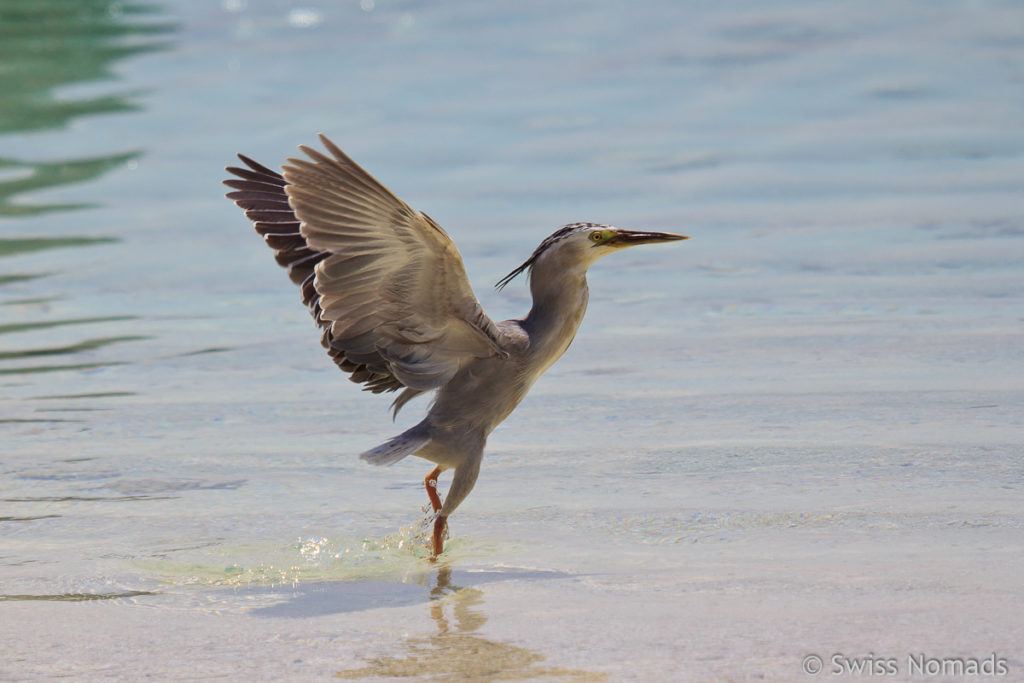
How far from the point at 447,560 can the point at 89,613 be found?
4.16 feet

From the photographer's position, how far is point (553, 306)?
6.15 m

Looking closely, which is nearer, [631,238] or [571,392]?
[631,238]

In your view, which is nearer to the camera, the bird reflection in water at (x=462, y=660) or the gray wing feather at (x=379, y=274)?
the bird reflection in water at (x=462, y=660)

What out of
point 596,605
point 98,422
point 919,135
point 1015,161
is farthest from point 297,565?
point 919,135

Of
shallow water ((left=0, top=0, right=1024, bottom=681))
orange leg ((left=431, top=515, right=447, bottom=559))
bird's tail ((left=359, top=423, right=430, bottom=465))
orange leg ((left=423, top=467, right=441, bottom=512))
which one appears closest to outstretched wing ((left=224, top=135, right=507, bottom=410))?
bird's tail ((left=359, top=423, right=430, bottom=465))

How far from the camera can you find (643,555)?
5.55 metres

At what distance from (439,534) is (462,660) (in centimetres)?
113

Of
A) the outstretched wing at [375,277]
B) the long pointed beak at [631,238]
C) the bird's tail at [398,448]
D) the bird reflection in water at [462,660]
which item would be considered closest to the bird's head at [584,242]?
the long pointed beak at [631,238]

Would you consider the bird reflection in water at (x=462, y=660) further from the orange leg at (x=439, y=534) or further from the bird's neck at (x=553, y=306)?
the bird's neck at (x=553, y=306)

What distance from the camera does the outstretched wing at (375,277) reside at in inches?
213

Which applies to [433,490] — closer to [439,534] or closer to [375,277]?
[439,534]

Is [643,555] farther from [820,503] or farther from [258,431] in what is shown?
[258,431]

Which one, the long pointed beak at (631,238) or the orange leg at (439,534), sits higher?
the long pointed beak at (631,238)

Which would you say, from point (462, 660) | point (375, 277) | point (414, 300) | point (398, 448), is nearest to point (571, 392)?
point (398, 448)
